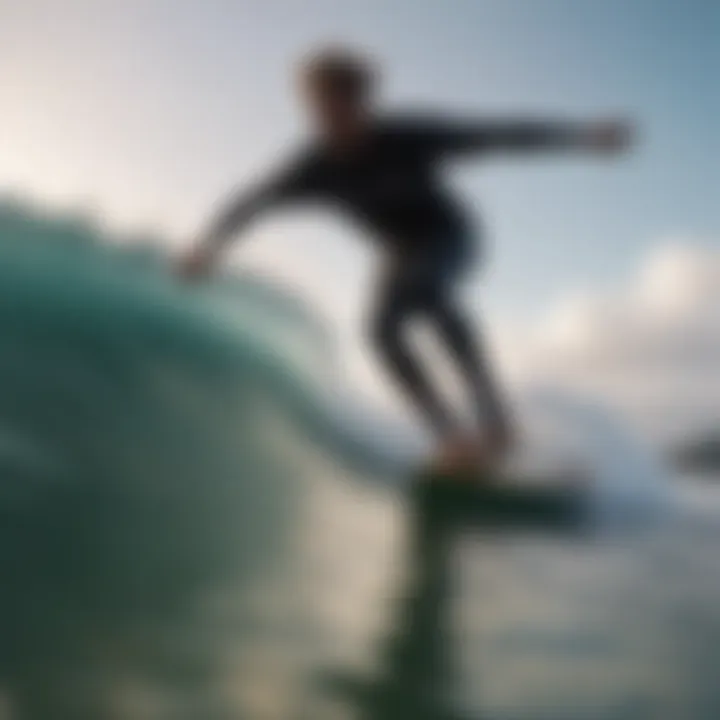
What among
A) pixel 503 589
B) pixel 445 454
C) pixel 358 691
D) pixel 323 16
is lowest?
pixel 358 691

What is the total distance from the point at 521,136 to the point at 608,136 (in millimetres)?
118

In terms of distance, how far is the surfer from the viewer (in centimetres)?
121

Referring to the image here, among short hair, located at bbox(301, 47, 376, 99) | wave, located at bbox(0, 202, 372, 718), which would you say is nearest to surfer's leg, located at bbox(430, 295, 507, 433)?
wave, located at bbox(0, 202, 372, 718)

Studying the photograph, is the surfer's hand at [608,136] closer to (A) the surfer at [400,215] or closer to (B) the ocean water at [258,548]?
(A) the surfer at [400,215]

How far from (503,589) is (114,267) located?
0.57m

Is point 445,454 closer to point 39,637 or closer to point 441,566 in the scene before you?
point 441,566

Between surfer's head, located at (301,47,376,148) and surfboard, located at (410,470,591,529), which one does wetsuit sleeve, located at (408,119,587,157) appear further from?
surfboard, located at (410,470,591,529)

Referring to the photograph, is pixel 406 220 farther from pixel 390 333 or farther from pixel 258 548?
pixel 258 548

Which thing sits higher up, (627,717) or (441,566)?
(441,566)

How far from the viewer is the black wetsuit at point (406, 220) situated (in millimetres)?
1212

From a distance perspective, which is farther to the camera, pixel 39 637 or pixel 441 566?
pixel 441 566

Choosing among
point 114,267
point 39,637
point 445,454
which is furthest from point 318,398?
point 39,637

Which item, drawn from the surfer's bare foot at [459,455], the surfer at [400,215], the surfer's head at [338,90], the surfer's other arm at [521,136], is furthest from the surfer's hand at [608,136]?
the surfer's bare foot at [459,455]

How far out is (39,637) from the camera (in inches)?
42.6
